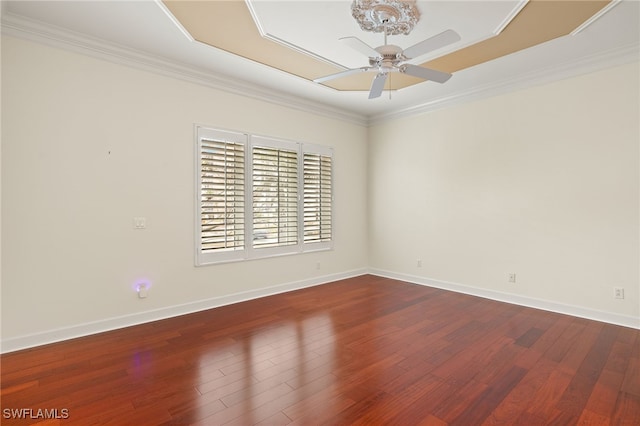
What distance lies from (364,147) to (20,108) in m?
4.76

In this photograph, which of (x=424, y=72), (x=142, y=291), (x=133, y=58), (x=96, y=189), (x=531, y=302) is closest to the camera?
(x=424, y=72)

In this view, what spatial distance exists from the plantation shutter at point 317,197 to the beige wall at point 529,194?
1154 mm

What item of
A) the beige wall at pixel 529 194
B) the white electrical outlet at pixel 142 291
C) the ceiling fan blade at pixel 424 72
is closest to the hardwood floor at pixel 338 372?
the white electrical outlet at pixel 142 291

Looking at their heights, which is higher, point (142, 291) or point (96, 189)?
point (96, 189)

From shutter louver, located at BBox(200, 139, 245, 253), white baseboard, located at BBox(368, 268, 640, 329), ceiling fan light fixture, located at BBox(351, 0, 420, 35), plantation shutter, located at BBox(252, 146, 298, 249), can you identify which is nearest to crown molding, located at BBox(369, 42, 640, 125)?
ceiling fan light fixture, located at BBox(351, 0, 420, 35)

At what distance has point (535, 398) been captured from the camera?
217 centimetres

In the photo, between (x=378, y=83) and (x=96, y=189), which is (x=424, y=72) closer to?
(x=378, y=83)

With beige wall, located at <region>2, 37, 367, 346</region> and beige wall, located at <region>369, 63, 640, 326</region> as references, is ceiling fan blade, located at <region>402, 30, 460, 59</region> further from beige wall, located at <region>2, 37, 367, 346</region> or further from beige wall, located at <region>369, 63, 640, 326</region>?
beige wall, located at <region>2, 37, 367, 346</region>

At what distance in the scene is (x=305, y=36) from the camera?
3139 millimetres

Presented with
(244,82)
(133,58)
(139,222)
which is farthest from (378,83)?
(139,222)

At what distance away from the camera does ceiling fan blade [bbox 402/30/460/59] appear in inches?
90.8

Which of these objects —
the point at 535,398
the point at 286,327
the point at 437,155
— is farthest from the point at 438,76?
the point at 286,327

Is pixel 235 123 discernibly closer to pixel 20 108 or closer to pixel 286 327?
pixel 20 108

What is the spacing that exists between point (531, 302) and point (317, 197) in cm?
329
